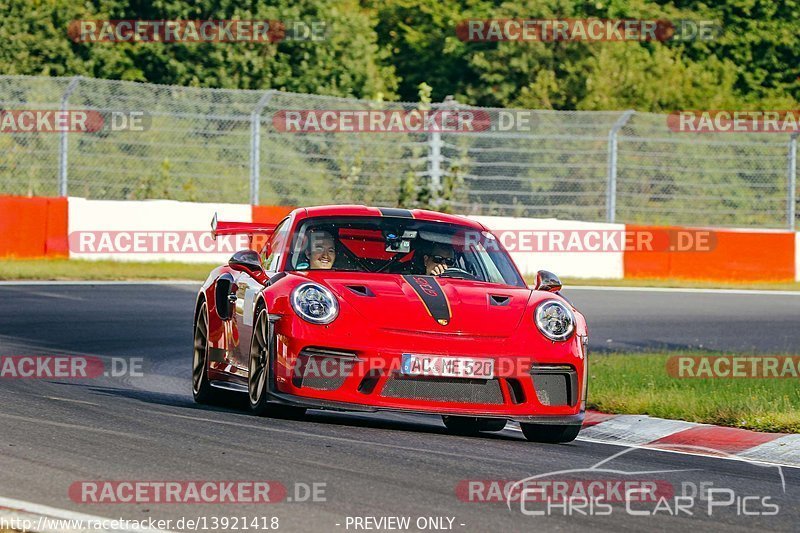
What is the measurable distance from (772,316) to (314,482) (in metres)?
13.1

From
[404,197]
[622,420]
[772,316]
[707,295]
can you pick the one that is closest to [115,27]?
[404,197]

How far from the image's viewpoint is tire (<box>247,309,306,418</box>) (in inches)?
326

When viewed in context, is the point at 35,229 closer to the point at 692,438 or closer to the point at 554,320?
the point at 692,438

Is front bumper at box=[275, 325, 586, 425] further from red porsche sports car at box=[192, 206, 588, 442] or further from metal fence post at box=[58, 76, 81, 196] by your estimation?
metal fence post at box=[58, 76, 81, 196]

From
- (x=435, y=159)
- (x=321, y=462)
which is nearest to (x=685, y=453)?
(x=321, y=462)

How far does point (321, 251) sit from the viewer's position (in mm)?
9102

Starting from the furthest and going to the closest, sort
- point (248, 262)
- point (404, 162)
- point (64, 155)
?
point (404, 162) < point (64, 155) < point (248, 262)

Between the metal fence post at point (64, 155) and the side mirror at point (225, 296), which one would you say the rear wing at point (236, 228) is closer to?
the side mirror at point (225, 296)

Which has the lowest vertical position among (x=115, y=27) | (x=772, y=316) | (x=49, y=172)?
(x=772, y=316)

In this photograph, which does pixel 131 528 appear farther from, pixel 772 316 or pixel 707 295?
pixel 707 295

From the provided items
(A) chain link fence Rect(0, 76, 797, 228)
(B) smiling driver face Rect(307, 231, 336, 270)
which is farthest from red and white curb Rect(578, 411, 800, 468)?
(A) chain link fence Rect(0, 76, 797, 228)

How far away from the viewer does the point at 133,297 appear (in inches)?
705

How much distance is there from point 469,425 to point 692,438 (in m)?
1.28

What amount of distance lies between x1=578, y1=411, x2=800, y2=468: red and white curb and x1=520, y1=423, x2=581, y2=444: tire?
0.46 meters
